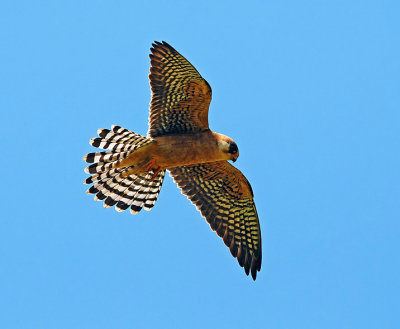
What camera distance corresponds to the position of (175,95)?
33.2 feet

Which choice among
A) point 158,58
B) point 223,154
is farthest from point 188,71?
point 223,154

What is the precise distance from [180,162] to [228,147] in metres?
0.72

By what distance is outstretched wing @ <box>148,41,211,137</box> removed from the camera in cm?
989

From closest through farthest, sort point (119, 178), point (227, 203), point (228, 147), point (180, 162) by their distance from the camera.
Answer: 1. point (228, 147)
2. point (180, 162)
3. point (119, 178)
4. point (227, 203)

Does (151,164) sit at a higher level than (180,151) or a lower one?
lower

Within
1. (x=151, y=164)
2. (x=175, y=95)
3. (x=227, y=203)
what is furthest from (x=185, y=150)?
(x=227, y=203)

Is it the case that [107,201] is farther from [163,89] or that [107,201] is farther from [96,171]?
[163,89]

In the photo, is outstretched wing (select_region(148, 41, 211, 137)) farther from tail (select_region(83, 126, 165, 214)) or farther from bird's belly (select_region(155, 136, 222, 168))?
tail (select_region(83, 126, 165, 214))

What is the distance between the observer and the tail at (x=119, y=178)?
9977 mm

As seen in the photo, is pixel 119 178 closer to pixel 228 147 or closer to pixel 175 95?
pixel 175 95

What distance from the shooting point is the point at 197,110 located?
10.2 metres

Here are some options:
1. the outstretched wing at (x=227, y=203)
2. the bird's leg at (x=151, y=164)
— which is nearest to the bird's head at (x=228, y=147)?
the outstretched wing at (x=227, y=203)

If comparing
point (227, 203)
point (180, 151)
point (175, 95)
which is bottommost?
point (227, 203)

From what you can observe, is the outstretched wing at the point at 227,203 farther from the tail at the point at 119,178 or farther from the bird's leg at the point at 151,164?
the bird's leg at the point at 151,164
